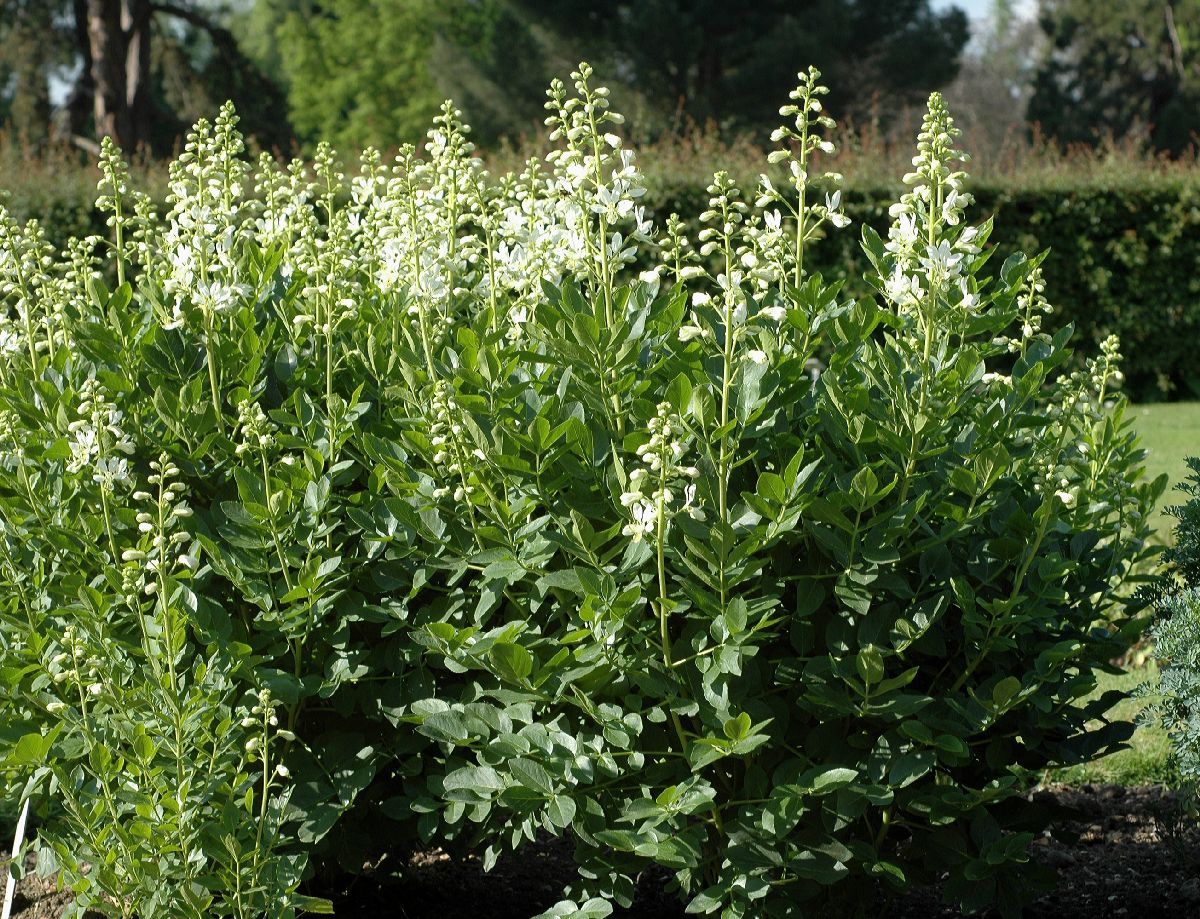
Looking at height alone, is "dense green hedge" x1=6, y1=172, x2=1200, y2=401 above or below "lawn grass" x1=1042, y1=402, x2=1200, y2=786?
above

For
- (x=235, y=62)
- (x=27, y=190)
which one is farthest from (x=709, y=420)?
(x=235, y=62)

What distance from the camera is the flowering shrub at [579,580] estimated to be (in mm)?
2408

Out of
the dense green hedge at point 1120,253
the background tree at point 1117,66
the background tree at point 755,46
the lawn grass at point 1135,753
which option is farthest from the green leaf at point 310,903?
the background tree at point 1117,66

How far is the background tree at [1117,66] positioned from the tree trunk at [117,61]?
2232 centimetres

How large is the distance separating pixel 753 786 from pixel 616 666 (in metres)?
0.38

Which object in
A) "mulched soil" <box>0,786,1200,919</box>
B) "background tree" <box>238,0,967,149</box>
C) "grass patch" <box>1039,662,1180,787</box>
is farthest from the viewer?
"background tree" <box>238,0,967,149</box>

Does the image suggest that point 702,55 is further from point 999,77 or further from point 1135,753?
point 999,77

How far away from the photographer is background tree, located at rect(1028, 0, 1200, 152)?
33469 millimetres

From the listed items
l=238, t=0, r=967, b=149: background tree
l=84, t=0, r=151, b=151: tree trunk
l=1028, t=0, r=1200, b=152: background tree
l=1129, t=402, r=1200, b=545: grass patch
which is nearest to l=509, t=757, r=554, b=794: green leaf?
l=1129, t=402, r=1200, b=545: grass patch

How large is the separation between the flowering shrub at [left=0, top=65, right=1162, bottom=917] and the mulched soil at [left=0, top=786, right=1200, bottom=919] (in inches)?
17.6

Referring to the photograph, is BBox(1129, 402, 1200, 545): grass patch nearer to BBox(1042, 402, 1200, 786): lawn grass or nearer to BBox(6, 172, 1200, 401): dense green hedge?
BBox(1042, 402, 1200, 786): lawn grass

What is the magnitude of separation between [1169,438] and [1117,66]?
28399 millimetres

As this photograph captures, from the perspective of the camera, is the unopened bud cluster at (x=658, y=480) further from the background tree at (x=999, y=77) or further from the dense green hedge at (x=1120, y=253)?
the background tree at (x=999, y=77)

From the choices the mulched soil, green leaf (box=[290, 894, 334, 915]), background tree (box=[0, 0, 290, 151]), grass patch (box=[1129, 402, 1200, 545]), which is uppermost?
background tree (box=[0, 0, 290, 151])
